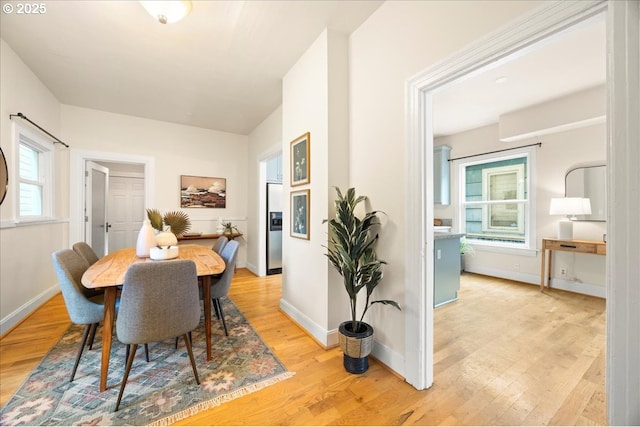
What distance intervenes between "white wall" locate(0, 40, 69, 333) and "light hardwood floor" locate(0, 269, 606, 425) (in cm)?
26

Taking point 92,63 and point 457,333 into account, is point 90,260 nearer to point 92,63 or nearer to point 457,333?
point 92,63

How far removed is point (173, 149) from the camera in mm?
4523

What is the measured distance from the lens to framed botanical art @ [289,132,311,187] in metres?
2.53

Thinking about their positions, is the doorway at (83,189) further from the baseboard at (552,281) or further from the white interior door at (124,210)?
the baseboard at (552,281)

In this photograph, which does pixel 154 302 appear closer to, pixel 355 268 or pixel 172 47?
pixel 355 268

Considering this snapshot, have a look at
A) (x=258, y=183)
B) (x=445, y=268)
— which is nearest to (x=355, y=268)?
(x=445, y=268)

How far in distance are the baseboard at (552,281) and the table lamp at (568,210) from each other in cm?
69

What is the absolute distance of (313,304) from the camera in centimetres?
242

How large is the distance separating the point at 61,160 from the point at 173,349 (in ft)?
11.7

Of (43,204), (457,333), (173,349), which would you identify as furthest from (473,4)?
(43,204)

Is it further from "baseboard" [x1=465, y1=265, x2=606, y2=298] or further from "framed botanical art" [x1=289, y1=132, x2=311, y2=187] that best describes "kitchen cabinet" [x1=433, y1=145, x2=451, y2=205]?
"framed botanical art" [x1=289, y1=132, x2=311, y2=187]

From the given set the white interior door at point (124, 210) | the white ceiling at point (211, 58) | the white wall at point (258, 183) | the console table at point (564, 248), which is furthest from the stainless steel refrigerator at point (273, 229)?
the console table at point (564, 248)

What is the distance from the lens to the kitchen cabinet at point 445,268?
3129mm

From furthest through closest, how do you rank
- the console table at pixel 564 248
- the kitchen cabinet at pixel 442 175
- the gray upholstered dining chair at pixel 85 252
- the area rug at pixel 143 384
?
the kitchen cabinet at pixel 442 175
the console table at pixel 564 248
the gray upholstered dining chair at pixel 85 252
the area rug at pixel 143 384
